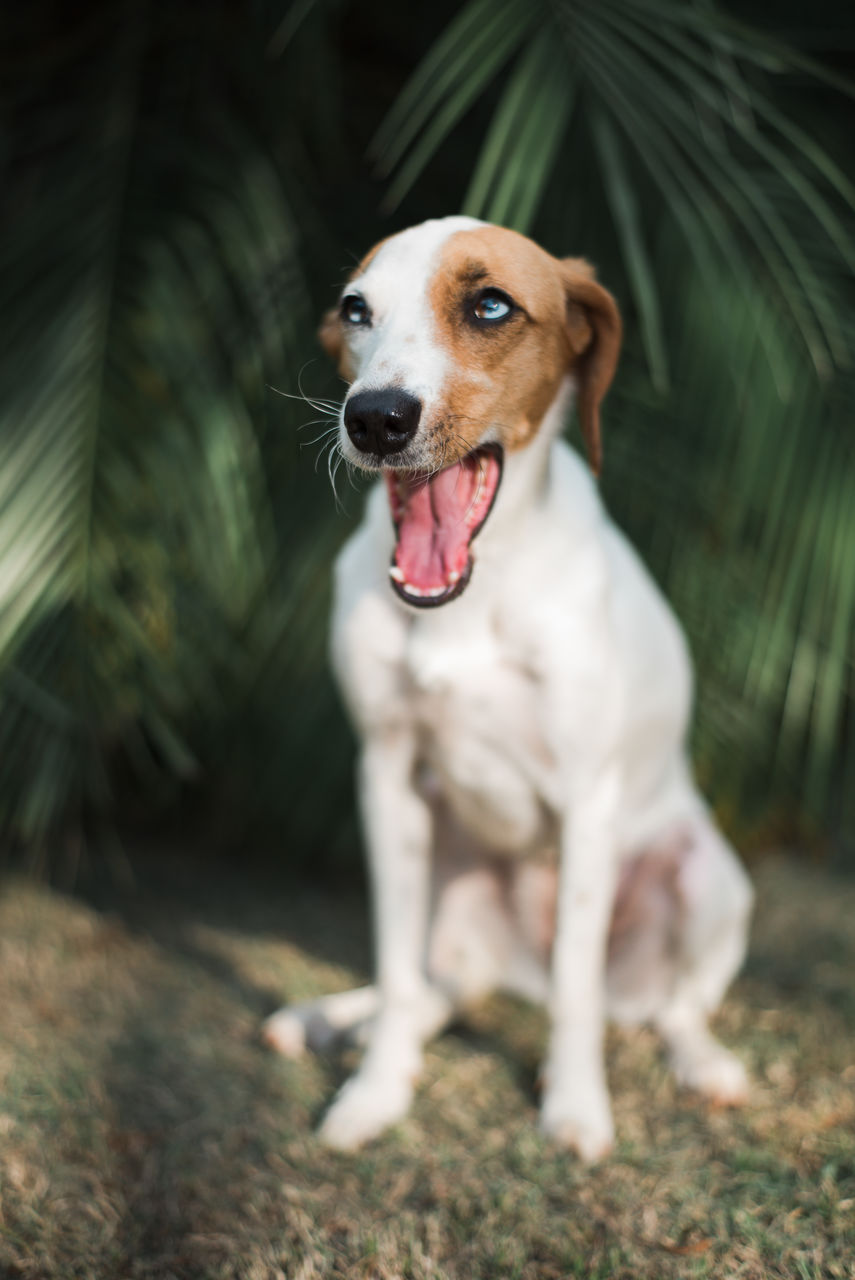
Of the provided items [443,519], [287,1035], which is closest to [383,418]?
[443,519]

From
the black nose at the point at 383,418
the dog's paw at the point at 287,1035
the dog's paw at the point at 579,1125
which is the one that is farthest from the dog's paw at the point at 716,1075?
the black nose at the point at 383,418

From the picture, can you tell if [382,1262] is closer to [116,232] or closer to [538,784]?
[538,784]

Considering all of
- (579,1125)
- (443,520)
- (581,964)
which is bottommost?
(579,1125)

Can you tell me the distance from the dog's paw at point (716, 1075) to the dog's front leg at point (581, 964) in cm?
22

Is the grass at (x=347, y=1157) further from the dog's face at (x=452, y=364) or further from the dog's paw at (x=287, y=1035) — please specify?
the dog's face at (x=452, y=364)

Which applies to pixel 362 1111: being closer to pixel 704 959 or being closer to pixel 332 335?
pixel 704 959

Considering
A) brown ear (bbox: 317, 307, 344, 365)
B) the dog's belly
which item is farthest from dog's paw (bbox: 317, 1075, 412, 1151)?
brown ear (bbox: 317, 307, 344, 365)

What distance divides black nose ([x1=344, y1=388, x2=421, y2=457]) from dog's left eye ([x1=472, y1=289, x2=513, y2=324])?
0.19m

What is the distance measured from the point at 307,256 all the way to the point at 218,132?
0.31 m

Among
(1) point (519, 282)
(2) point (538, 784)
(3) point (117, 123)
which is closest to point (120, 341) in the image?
(3) point (117, 123)

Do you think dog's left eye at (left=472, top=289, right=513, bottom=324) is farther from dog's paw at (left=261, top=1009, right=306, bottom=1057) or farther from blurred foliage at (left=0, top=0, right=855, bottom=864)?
dog's paw at (left=261, top=1009, right=306, bottom=1057)

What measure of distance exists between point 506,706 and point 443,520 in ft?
1.05

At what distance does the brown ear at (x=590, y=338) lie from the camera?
5.26 ft

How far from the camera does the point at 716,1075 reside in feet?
6.37
